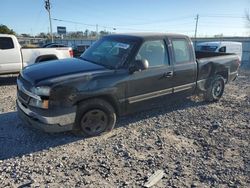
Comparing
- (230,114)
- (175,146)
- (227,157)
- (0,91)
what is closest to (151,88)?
(175,146)

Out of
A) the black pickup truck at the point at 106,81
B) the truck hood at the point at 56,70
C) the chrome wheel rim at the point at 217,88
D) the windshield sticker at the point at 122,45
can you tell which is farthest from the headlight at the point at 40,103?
the chrome wheel rim at the point at 217,88

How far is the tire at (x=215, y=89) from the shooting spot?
6.75m

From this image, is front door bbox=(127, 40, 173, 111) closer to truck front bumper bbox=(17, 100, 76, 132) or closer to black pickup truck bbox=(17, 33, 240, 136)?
black pickup truck bbox=(17, 33, 240, 136)

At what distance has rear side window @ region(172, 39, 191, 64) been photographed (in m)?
5.48

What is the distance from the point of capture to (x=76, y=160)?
387 cm

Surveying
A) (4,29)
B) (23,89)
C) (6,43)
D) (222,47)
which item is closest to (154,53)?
(23,89)

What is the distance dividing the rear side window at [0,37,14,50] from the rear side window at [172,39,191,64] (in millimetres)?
6214

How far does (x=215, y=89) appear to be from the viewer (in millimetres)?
6949

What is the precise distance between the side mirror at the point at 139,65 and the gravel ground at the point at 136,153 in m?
1.23

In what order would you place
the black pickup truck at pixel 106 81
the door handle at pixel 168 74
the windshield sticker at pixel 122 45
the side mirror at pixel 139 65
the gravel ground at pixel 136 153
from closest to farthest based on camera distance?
the gravel ground at pixel 136 153 < the black pickup truck at pixel 106 81 < the side mirror at pixel 139 65 < the windshield sticker at pixel 122 45 < the door handle at pixel 168 74

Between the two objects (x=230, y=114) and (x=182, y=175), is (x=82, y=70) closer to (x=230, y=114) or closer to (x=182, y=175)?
(x=182, y=175)

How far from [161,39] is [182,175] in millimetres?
2870

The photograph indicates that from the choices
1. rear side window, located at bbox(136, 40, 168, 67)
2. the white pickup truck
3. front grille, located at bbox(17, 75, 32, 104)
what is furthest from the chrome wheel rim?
the white pickup truck

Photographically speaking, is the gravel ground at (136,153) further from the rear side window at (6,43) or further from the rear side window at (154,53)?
the rear side window at (6,43)
